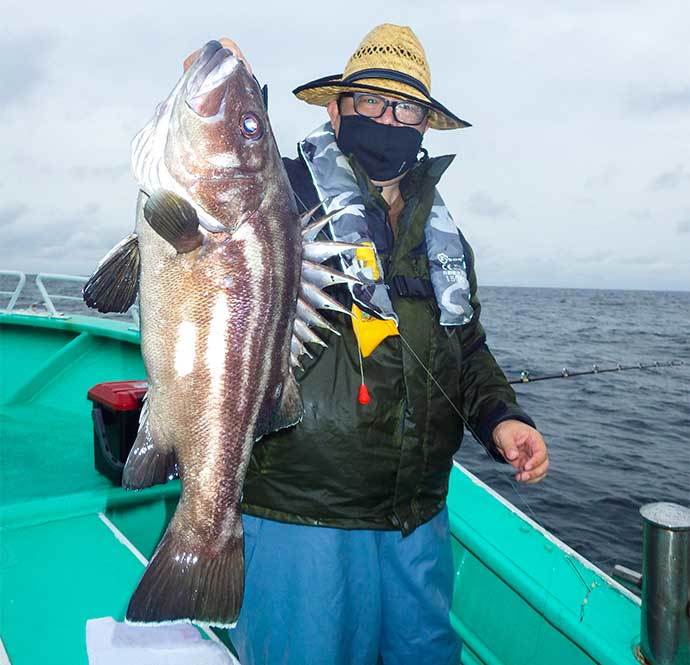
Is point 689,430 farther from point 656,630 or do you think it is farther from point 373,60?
point 373,60

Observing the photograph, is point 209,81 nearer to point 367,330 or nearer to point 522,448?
point 367,330

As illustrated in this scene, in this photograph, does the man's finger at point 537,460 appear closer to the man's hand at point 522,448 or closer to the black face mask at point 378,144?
the man's hand at point 522,448

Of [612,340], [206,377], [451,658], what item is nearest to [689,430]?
[451,658]

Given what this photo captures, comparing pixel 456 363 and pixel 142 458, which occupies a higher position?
pixel 456 363

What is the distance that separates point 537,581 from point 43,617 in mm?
2775

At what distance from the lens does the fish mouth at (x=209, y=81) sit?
81.4 inches

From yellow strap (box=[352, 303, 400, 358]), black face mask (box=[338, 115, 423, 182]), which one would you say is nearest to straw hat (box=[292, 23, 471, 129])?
black face mask (box=[338, 115, 423, 182])

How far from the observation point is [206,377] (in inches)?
81.8

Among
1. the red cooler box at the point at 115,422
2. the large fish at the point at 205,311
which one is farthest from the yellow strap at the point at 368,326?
the red cooler box at the point at 115,422

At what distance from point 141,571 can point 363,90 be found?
122 inches

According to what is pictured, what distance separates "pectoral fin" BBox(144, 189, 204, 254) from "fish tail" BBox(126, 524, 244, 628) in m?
0.97

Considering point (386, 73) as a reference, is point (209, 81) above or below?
below

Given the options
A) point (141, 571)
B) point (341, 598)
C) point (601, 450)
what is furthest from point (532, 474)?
point (601, 450)

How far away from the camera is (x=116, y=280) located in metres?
2.11
